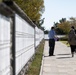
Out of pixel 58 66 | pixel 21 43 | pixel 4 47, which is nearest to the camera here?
pixel 4 47

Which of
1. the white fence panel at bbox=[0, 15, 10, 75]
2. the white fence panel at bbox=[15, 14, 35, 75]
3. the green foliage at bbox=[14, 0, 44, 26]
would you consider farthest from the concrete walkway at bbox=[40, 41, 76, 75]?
the green foliage at bbox=[14, 0, 44, 26]

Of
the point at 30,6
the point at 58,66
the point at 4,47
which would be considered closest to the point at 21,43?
the point at 4,47

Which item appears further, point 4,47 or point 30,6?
point 30,6

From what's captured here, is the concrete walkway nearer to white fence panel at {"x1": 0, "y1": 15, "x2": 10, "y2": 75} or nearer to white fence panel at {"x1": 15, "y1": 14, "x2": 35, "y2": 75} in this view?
white fence panel at {"x1": 15, "y1": 14, "x2": 35, "y2": 75}

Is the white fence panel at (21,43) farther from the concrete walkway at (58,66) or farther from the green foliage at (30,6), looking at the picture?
the green foliage at (30,6)

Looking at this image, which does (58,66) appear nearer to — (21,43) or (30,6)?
(21,43)

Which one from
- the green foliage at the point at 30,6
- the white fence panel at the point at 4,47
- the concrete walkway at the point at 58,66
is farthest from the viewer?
the green foliage at the point at 30,6

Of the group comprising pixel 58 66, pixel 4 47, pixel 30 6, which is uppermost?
pixel 30 6

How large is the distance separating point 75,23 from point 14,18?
8777 cm

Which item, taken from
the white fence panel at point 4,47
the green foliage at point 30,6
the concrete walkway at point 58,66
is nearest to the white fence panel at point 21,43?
the concrete walkway at point 58,66

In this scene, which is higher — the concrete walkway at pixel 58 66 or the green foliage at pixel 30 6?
the green foliage at pixel 30 6

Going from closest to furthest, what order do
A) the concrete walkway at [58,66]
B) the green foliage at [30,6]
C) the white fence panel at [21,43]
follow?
1. the white fence panel at [21,43]
2. the concrete walkway at [58,66]
3. the green foliage at [30,6]

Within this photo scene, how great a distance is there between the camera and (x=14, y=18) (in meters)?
7.56

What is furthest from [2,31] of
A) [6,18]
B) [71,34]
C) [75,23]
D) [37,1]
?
[75,23]
